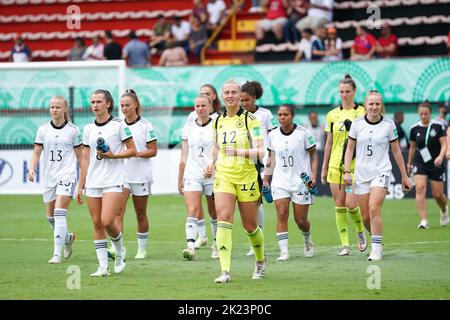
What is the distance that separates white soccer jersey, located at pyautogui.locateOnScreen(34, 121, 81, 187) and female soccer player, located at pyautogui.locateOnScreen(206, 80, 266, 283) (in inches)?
137

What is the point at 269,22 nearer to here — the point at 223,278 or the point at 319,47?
the point at 319,47

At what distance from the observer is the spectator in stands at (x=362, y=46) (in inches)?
1142

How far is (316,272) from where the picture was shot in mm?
13320

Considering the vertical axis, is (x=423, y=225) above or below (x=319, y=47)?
below

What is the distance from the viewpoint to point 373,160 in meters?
14.7

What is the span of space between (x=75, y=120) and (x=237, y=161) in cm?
1676

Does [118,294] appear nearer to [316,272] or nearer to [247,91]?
[316,272]

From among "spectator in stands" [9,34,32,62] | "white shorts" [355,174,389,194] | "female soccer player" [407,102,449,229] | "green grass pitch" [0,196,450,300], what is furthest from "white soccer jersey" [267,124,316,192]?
"spectator in stands" [9,34,32,62]

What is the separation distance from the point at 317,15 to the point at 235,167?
18981 millimetres

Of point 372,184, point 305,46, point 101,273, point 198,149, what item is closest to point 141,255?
point 198,149

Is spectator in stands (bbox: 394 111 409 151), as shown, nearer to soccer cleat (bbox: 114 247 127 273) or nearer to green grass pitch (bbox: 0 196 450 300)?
green grass pitch (bbox: 0 196 450 300)

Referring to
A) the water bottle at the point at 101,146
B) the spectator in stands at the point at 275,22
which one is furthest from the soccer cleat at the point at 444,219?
the spectator in stands at the point at 275,22

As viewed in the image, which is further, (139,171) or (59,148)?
(139,171)

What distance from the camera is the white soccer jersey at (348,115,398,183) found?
14.6 m
